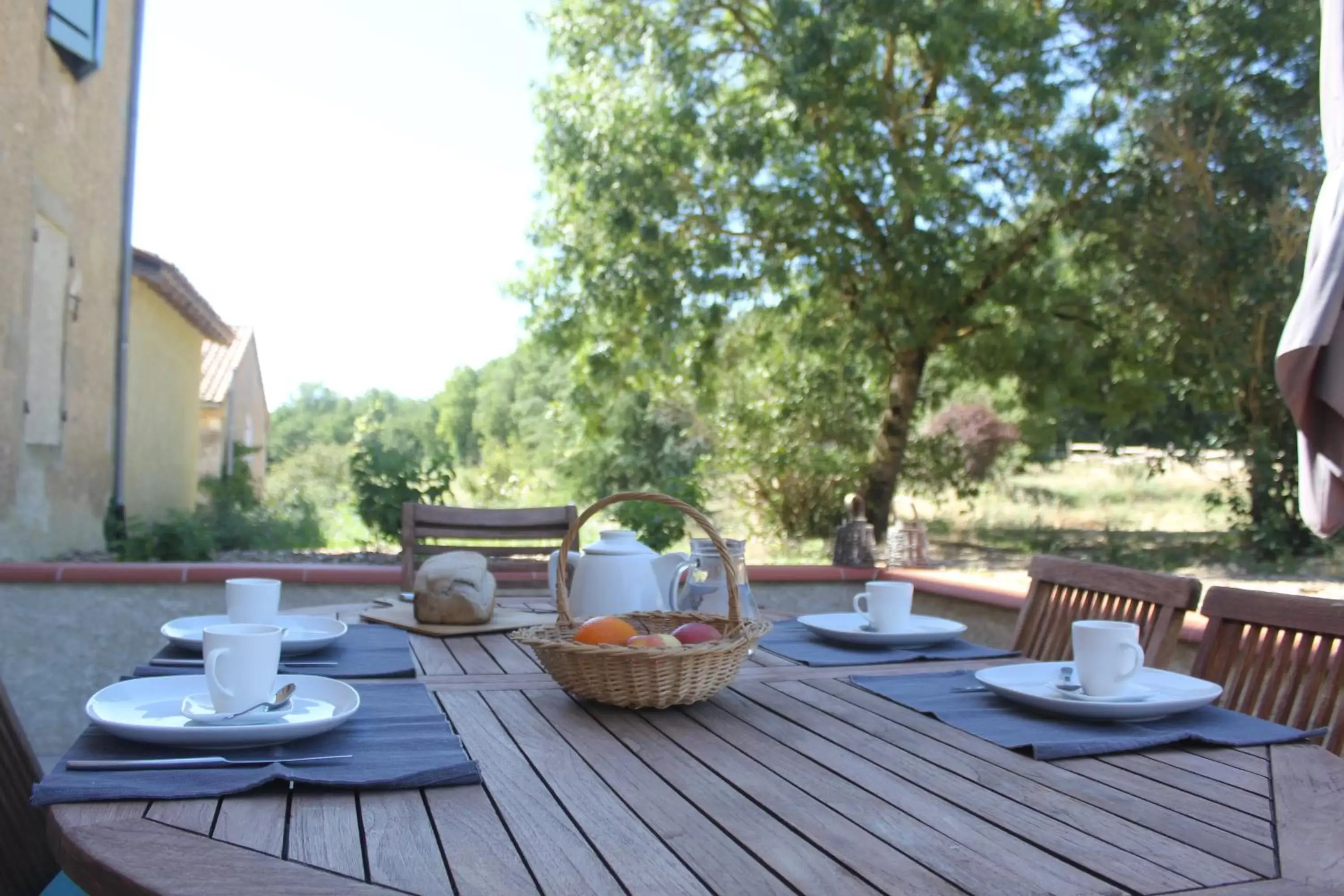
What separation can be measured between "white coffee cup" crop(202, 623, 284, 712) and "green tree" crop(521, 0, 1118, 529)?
5.73 metres

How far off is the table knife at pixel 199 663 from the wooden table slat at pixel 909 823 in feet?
2.00

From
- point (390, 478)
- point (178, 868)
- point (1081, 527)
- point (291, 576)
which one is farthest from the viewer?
point (1081, 527)

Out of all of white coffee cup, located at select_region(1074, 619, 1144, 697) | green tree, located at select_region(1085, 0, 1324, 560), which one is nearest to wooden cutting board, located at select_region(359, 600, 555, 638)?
white coffee cup, located at select_region(1074, 619, 1144, 697)

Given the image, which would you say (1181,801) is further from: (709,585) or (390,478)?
(390,478)

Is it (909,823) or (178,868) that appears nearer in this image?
(178,868)

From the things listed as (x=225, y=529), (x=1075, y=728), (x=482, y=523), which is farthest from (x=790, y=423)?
(x=1075, y=728)

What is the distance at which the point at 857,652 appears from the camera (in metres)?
1.83

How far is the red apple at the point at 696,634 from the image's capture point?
1.39 m

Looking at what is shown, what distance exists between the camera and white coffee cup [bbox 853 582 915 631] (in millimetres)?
1847

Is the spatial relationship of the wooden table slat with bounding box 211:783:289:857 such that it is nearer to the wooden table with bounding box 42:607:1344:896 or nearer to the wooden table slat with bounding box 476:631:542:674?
the wooden table with bounding box 42:607:1344:896

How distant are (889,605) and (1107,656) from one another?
57 centimetres

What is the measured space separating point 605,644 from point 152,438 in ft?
23.4

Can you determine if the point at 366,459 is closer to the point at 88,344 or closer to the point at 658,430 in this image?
the point at 88,344

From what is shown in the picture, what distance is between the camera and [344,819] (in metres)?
0.90
